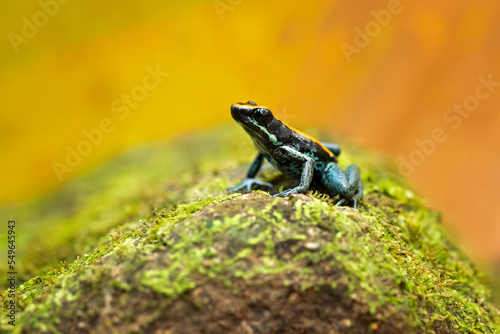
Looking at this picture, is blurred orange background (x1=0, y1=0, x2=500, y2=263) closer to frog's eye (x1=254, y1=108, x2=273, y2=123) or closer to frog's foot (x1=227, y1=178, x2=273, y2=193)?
frog's foot (x1=227, y1=178, x2=273, y2=193)

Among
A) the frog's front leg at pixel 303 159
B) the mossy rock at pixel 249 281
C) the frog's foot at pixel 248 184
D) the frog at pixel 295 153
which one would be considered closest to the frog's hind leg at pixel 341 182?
the frog at pixel 295 153

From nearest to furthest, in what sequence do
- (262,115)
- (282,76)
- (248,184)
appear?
(262,115) < (248,184) < (282,76)

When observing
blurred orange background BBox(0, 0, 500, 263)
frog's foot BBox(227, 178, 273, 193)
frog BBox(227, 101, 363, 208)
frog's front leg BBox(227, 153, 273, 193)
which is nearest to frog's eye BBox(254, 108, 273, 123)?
frog BBox(227, 101, 363, 208)

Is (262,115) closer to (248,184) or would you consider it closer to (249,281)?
(248,184)

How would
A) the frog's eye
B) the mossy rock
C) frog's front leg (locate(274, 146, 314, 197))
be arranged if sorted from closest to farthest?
the mossy rock, frog's front leg (locate(274, 146, 314, 197)), the frog's eye

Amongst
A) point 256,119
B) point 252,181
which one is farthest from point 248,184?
point 256,119

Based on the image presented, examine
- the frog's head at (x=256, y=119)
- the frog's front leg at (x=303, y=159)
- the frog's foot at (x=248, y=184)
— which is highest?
the frog's head at (x=256, y=119)

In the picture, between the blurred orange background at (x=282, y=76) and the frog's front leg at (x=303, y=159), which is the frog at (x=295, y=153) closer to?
the frog's front leg at (x=303, y=159)

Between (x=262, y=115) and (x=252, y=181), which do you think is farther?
(x=252, y=181)
